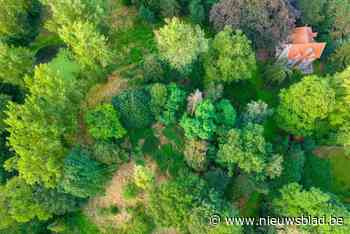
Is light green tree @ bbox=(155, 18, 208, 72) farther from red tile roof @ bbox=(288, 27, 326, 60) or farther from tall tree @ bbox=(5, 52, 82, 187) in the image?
red tile roof @ bbox=(288, 27, 326, 60)

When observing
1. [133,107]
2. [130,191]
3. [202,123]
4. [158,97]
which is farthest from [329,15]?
[130,191]

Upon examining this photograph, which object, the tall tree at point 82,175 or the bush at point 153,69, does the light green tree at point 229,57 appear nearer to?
the bush at point 153,69

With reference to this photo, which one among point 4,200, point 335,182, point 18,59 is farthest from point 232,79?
point 4,200

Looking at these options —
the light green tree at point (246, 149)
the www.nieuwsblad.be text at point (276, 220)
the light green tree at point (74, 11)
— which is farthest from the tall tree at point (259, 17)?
the www.nieuwsblad.be text at point (276, 220)

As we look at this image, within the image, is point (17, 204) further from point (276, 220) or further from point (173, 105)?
point (276, 220)

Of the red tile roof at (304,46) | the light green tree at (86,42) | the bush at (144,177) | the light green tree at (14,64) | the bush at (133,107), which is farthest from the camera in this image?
the red tile roof at (304,46)

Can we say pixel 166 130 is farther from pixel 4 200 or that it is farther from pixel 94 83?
pixel 4 200
